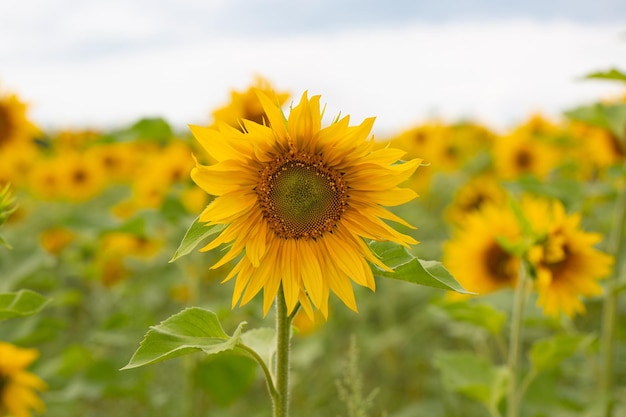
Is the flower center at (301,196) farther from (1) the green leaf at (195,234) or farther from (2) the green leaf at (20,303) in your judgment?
(2) the green leaf at (20,303)

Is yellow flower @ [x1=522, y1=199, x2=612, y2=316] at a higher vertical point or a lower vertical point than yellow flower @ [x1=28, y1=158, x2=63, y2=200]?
lower

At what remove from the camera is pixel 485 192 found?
4.38 m

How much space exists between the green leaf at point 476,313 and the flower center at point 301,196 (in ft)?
2.44

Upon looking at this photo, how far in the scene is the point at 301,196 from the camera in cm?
129

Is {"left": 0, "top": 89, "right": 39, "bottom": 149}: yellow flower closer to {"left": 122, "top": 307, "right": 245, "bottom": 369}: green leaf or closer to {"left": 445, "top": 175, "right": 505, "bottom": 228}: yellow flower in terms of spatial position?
{"left": 445, "top": 175, "right": 505, "bottom": 228}: yellow flower

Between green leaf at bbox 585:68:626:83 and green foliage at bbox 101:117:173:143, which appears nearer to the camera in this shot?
green leaf at bbox 585:68:626:83

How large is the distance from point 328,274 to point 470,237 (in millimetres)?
1370

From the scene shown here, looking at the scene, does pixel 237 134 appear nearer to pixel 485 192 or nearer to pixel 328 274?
pixel 328 274

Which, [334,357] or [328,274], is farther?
[334,357]

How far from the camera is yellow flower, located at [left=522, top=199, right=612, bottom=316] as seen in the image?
2027mm

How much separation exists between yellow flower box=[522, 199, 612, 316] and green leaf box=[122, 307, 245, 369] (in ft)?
3.89

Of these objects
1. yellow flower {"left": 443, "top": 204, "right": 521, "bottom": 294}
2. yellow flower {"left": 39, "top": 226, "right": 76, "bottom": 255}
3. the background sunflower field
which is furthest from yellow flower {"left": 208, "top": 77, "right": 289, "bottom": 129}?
yellow flower {"left": 39, "top": 226, "right": 76, "bottom": 255}

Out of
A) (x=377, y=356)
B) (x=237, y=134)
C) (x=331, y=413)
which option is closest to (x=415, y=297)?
(x=377, y=356)

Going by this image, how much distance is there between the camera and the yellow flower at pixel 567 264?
2027 millimetres
